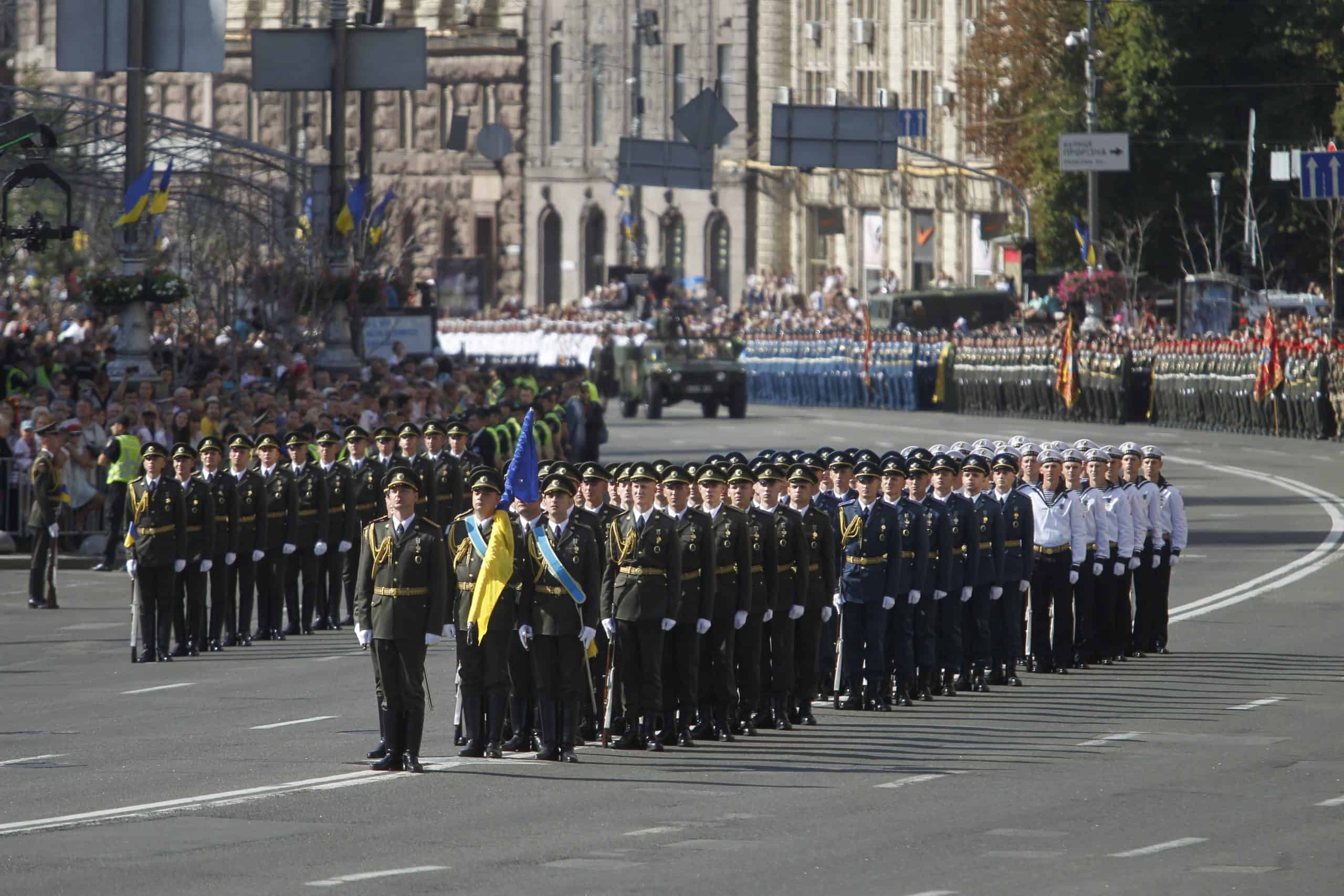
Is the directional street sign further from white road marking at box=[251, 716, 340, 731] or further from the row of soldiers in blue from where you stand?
white road marking at box=[251, 716, 340, 731]

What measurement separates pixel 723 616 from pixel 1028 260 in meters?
38.2

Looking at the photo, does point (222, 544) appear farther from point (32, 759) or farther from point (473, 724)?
point (473, 724)

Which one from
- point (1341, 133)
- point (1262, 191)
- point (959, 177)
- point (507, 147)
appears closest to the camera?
point (1341, 133)

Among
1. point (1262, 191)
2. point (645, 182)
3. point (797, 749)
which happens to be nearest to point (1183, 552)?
point (797, 749)

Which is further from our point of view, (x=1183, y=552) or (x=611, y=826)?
(x=1183, y=552)

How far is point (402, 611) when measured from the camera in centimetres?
1345

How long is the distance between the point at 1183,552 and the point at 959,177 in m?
49.3

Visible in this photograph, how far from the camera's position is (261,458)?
20938mm

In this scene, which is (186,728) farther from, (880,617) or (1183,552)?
(1183,552)

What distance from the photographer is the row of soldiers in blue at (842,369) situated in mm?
55312

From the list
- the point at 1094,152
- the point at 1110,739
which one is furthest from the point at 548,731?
the point at 1094,152

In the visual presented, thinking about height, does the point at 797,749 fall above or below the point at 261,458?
below

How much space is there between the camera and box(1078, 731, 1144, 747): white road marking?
14.5 meters

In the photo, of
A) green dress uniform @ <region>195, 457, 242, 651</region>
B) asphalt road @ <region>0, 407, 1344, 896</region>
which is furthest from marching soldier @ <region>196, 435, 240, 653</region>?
asphalt road @ <region>0, 407, 1344, 896</region>
